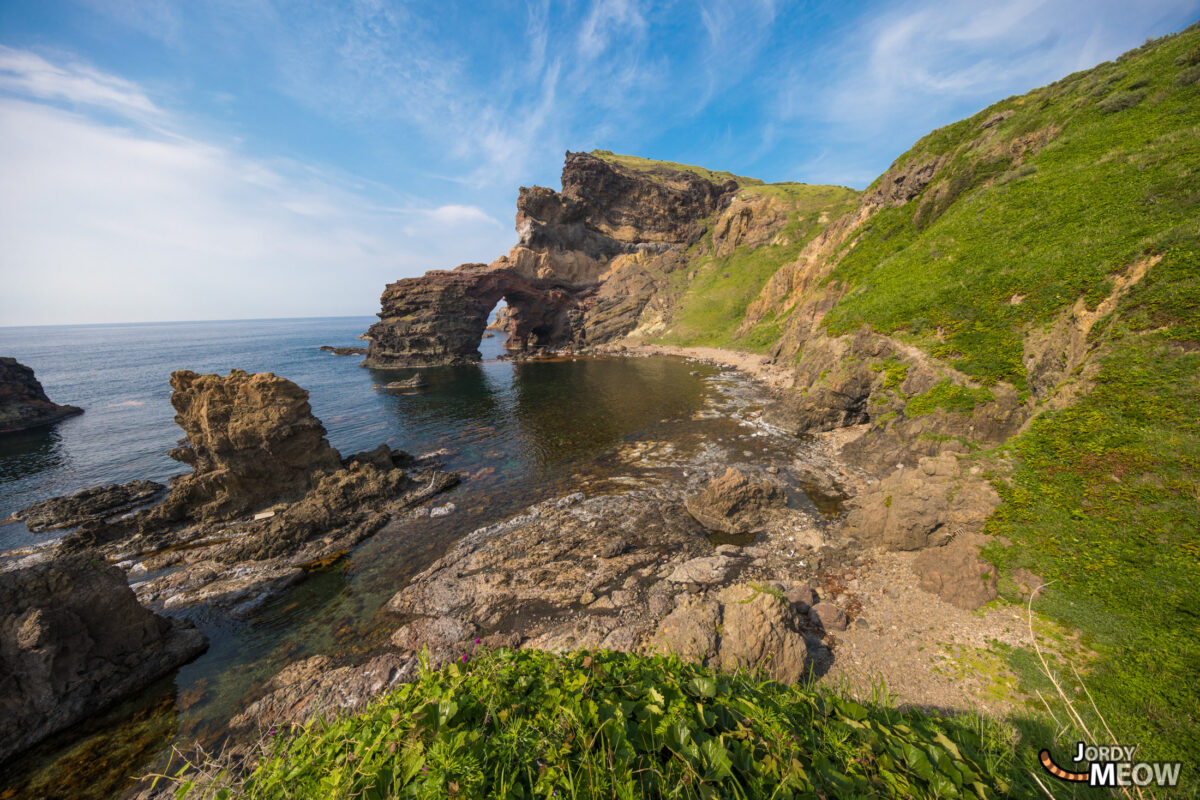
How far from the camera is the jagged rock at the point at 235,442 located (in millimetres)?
22953

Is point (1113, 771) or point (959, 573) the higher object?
point (1113, 771)

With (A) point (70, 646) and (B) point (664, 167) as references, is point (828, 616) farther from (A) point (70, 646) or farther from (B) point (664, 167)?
(B) point (664, 167)

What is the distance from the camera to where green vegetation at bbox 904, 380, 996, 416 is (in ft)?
67.9

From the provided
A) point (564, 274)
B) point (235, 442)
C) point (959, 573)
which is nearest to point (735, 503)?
point (959, 573)

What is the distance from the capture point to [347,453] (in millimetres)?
33250

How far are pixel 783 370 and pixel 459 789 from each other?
52.1m

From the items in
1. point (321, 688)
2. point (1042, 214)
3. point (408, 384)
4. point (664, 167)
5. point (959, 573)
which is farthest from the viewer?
point (664, 167)

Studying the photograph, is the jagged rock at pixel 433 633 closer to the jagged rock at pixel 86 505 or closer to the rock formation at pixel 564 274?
the jagged rock at pixel 86 505

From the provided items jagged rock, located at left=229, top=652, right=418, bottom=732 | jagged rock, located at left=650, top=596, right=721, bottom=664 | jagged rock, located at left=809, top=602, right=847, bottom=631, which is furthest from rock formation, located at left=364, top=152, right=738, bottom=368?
jagged rock, located at left=809, top=602, right=847, bottom=631

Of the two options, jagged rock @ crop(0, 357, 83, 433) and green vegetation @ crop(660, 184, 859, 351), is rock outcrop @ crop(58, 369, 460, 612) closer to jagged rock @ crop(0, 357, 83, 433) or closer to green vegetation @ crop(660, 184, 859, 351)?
jagged rock @ crop(0, 357, 83, 433)

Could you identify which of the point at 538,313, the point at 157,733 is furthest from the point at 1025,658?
the point at 538,313

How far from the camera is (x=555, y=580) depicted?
1650 centimetres

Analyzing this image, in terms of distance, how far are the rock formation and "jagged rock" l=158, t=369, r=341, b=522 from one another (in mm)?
59536

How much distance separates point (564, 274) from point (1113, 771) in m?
99.9
